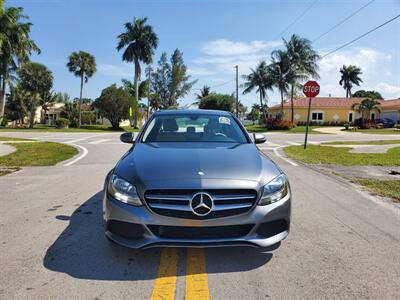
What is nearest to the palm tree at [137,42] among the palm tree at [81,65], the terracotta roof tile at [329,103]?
the palm tree at [81,65]

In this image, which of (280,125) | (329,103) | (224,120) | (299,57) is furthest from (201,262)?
(329,103)

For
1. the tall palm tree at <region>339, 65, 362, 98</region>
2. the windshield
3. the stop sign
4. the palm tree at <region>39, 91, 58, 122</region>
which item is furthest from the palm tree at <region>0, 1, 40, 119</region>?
the tall palm tree at <region>339, 65, 362, 98</region>

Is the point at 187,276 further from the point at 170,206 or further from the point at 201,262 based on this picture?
the point at 170,206

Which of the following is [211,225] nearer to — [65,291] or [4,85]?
[65,291]

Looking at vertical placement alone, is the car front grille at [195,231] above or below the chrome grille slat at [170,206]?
below

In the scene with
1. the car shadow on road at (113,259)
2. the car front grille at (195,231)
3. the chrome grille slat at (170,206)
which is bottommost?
the car shadow on road at (113,259)

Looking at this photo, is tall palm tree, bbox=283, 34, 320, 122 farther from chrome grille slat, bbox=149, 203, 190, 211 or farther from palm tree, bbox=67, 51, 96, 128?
chrome grille slat, bbox=149, 203, 190, 211

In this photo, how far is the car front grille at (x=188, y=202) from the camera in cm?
333

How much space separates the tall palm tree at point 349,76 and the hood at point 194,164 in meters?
81.6

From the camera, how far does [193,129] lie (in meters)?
5.27

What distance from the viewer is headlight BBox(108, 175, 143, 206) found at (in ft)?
11.3

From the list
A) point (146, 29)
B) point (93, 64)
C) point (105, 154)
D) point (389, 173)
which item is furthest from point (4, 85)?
point (389, 173)

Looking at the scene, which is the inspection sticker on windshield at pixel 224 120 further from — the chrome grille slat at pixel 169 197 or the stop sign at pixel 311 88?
the stop sign at pixel 311 88

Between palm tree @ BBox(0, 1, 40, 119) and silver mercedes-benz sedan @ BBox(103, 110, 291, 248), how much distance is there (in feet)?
130
